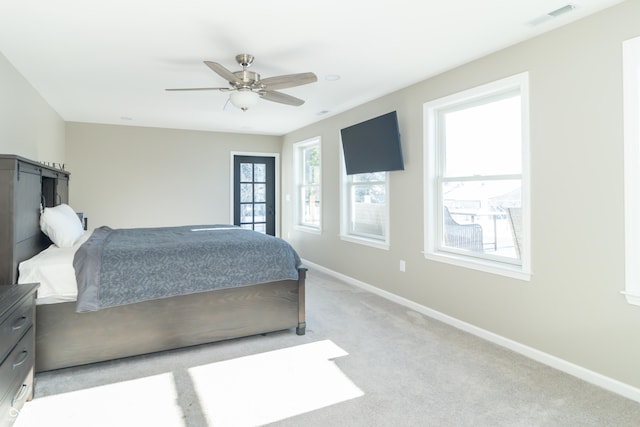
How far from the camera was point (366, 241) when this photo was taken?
4684 millimetres

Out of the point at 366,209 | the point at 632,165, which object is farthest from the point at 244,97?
the point at 632,165

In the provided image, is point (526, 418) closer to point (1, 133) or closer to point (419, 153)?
point (419, 153)

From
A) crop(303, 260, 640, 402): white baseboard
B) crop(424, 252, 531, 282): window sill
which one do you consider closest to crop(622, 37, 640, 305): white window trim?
crop(303, 260, 640, 402): white baseboard

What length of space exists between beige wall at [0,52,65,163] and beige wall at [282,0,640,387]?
12.9ft

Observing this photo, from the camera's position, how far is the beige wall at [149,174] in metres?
5.71

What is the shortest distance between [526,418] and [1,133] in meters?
4.29

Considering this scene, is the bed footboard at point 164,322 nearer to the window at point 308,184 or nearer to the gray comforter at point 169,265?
the gray comforter at point 169,265

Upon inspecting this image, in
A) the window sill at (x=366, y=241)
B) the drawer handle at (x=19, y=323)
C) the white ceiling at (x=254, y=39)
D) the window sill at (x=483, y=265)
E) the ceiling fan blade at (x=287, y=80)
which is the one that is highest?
the white ceiling at (x=254, y=39)

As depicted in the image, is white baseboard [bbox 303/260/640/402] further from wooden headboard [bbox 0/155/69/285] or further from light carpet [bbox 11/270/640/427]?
wooden headboard [bbox 0/155/69/285]

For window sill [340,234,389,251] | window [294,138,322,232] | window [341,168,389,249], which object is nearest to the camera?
window sill [340,234,389,251]

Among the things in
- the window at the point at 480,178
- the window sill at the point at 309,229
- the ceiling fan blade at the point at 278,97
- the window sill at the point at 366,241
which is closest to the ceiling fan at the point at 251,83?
the ceiling fan blade at the point at 278,97

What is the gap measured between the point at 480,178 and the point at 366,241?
5.99ft

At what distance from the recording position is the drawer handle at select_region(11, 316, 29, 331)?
6.08ft

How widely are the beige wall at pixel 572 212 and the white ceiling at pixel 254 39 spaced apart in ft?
0.58
